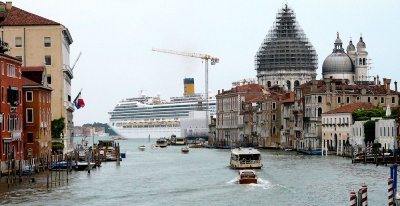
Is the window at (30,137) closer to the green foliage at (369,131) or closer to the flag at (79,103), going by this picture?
the flag at (79,103)

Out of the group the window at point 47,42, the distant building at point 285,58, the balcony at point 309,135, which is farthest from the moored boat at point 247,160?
the distant building at point 285,58

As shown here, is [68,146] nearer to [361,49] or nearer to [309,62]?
[361,49]

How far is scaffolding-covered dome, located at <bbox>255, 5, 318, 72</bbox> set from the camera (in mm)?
Answer: 155875

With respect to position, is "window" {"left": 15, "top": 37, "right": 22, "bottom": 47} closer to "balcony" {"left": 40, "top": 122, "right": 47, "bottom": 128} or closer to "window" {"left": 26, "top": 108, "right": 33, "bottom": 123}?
"balcony" {"left": 40, "top": 122, "right": 47, "bottom": 128}

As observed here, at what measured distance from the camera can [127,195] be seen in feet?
139

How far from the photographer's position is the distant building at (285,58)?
156 meters

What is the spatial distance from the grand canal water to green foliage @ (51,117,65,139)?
845cm

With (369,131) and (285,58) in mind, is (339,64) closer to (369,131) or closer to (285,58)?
(285,58)

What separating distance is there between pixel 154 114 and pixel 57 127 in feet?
388

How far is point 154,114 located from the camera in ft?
616

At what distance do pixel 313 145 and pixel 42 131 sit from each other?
43860 mm

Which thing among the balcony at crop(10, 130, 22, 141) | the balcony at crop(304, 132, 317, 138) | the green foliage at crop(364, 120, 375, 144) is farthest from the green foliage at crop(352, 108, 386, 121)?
the balcony at crop(10, 130, 22, 141)

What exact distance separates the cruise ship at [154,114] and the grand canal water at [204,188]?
11966 cm

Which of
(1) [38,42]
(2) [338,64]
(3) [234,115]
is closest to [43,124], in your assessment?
(1) [38,42]
